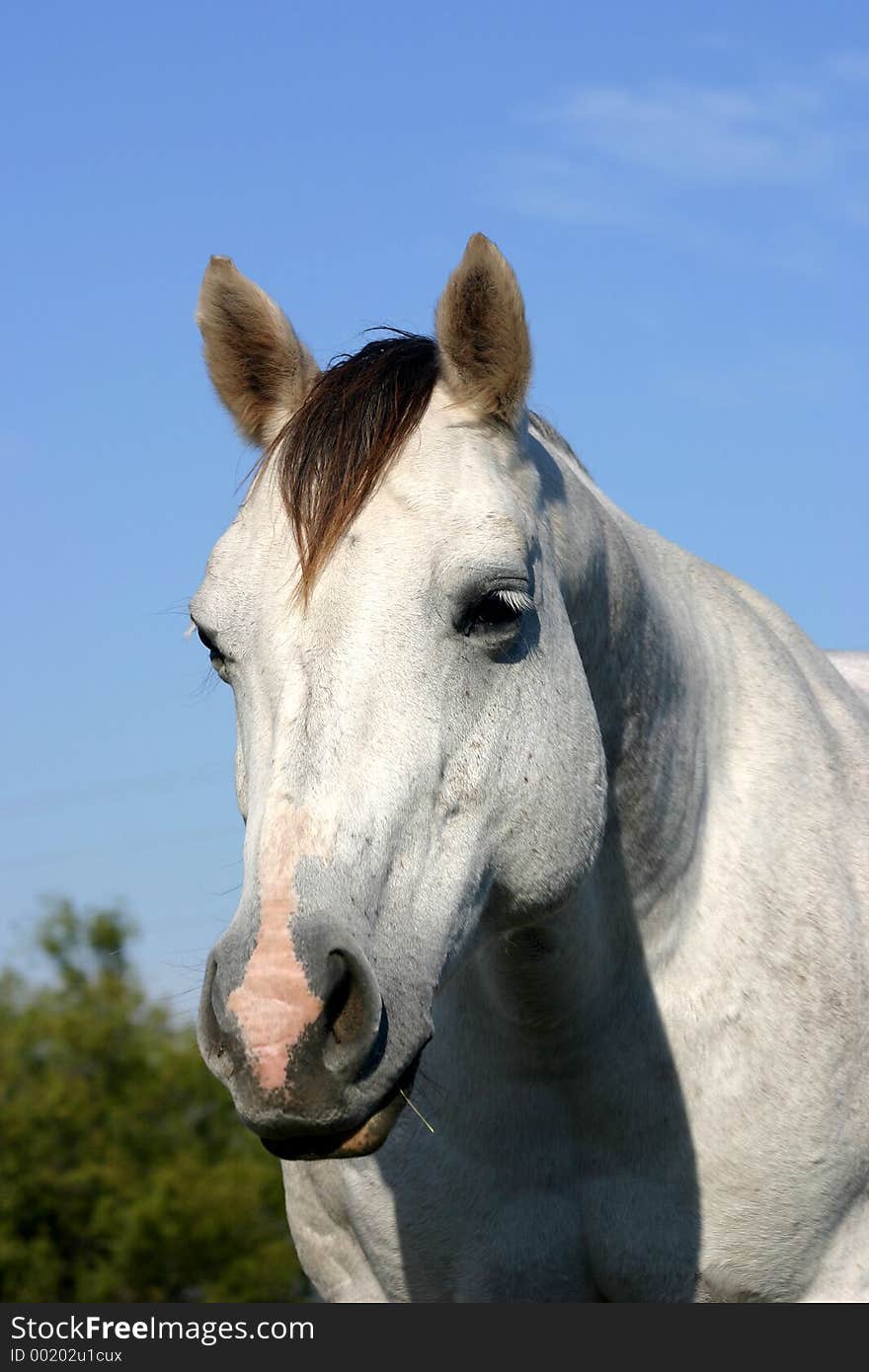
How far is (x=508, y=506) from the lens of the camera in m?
3.39

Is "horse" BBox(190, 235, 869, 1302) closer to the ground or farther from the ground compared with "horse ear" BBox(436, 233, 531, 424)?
closer to the ground

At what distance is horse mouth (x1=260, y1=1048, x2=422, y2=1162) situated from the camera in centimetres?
287

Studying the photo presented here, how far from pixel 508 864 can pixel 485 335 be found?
1253 mm

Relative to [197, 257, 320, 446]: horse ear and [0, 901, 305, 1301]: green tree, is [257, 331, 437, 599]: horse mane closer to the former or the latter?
[197, 257, 320, 446]: horse ear

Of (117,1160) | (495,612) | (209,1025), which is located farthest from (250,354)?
(117,1160)

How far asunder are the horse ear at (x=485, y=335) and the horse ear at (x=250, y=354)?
471 millimetres

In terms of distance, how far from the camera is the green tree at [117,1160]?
3922 cm

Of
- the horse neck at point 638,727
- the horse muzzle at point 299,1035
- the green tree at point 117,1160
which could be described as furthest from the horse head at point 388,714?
the green tree at point 117,1160

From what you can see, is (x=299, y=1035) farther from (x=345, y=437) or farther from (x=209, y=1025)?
(x=345, y=437)

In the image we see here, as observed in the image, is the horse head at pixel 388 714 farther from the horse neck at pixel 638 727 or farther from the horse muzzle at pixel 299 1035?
the horse neck at pixel 638 727

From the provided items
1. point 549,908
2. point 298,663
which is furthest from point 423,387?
point 549,908

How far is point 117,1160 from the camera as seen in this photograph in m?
41.8

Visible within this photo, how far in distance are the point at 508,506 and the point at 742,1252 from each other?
6.50 feet

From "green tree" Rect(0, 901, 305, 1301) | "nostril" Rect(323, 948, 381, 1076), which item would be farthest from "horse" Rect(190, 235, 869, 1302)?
"green tree" Rect(0, 901, 305, 1301)
